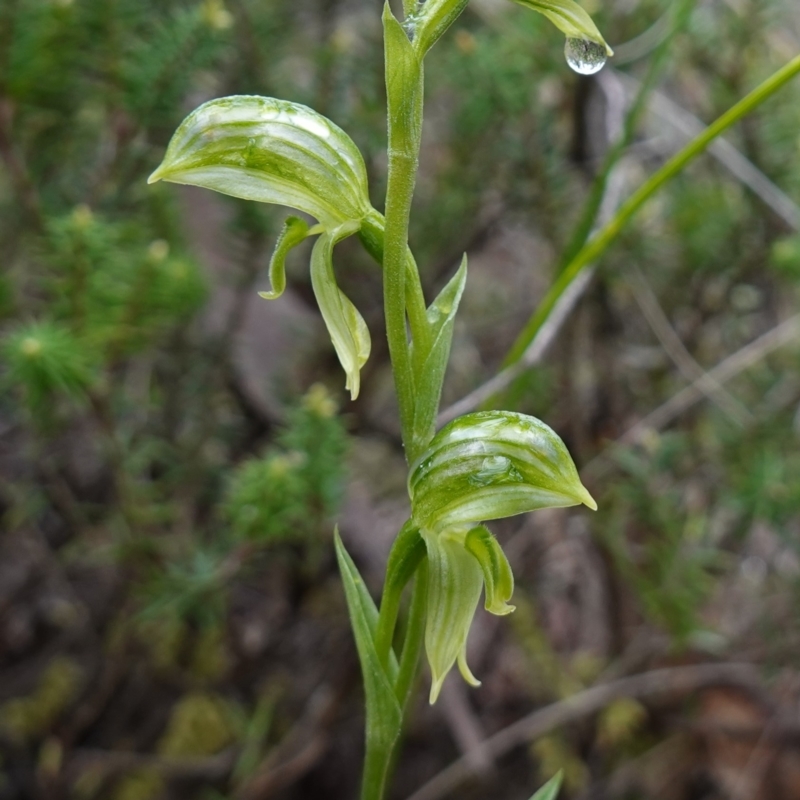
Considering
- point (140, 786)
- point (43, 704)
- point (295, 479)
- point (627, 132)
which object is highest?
point (627, 132)

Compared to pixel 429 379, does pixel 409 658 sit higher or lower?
lower

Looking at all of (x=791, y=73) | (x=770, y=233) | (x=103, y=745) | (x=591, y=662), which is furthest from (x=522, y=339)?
(x=103, y=745)

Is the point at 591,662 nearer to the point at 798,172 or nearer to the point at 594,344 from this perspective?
the point at 594,344

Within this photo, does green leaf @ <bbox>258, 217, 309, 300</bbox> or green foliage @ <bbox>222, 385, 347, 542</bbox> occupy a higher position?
green leaf @ <bbox>258, 217, 309, 300</bbox>

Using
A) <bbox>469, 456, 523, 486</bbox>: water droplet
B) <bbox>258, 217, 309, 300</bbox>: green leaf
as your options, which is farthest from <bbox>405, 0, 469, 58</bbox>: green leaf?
<bbox>469, 456, 523, 486</bbox>: water droplet

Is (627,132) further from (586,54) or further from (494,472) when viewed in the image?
(494,472)

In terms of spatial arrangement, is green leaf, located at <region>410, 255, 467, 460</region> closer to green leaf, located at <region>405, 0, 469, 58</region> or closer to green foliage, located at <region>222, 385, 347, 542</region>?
green leaf, located at <region>405, 0, 469, 58</region>

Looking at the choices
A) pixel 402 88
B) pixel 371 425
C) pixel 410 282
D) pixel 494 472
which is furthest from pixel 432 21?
pixel 371 425
